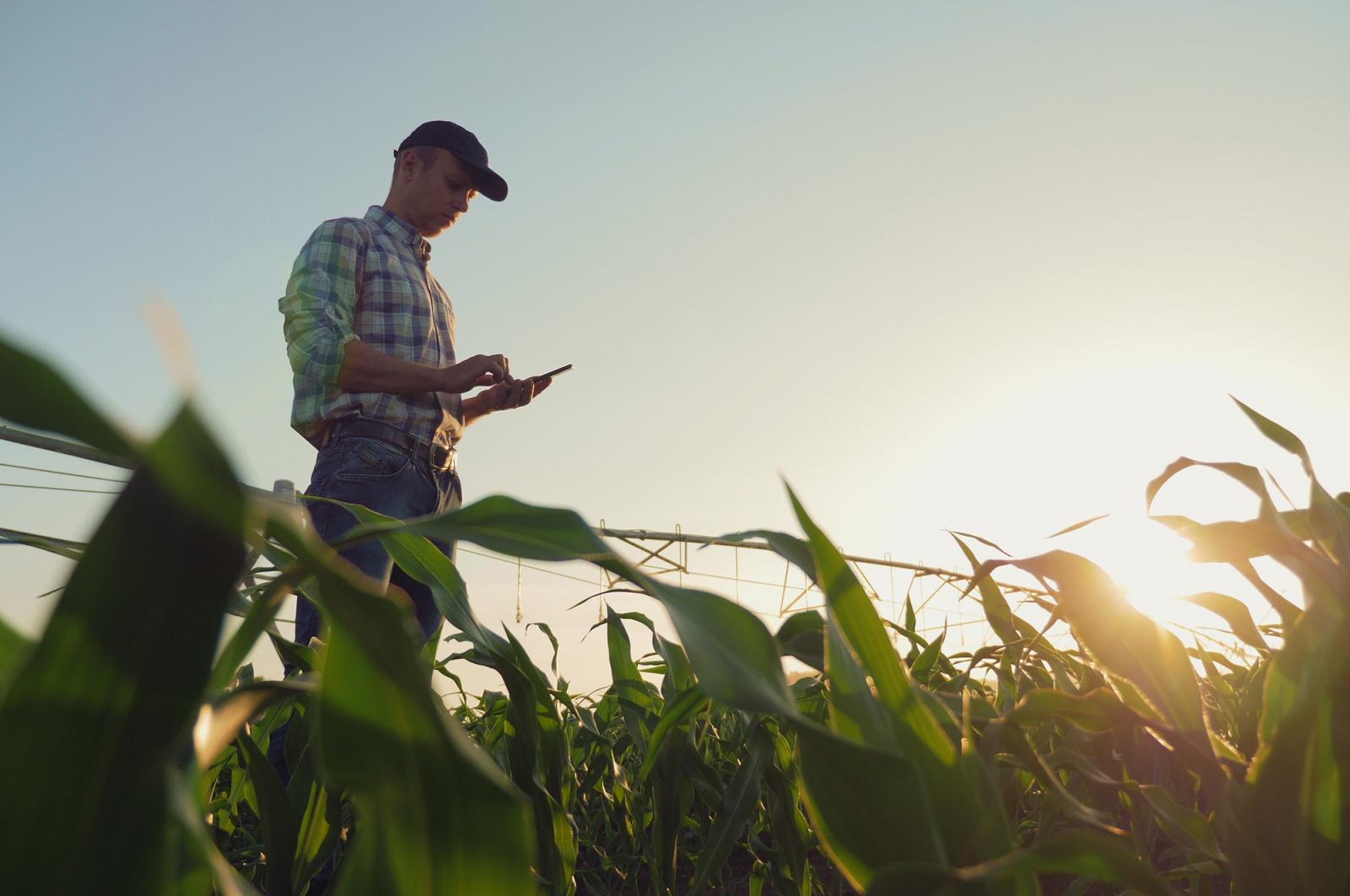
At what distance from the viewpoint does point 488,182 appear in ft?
8.00

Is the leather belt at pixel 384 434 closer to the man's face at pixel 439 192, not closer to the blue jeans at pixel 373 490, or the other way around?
the blue jeans at pixel 373 490

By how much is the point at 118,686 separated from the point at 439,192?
229 centimetres

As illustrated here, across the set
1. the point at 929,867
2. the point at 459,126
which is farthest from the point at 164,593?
the point at 459,126

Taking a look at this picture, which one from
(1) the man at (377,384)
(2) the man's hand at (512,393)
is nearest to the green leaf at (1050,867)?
(1) the man at (377,384)

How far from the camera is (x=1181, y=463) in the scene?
0.37 meters

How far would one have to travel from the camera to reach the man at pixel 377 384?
5.75ft

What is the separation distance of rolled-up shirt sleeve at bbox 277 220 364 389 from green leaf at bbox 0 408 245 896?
1.68 m

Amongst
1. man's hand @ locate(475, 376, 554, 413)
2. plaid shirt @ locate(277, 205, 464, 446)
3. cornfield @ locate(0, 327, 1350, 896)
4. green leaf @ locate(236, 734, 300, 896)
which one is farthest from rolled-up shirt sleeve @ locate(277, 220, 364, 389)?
green leaf @ locate(236, 734, 300, 896)

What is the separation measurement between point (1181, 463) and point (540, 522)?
255mm

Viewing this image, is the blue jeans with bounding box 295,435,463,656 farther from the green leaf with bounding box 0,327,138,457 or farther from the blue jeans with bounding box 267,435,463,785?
the green leaf with bounding box 0,327,138,457

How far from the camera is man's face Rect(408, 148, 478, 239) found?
2.27 metres

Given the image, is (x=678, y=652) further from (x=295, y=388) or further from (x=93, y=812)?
(x=295, y=388)

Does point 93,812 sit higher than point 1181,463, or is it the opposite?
point 1181,463

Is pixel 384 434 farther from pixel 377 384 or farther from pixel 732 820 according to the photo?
pixel 732 820
